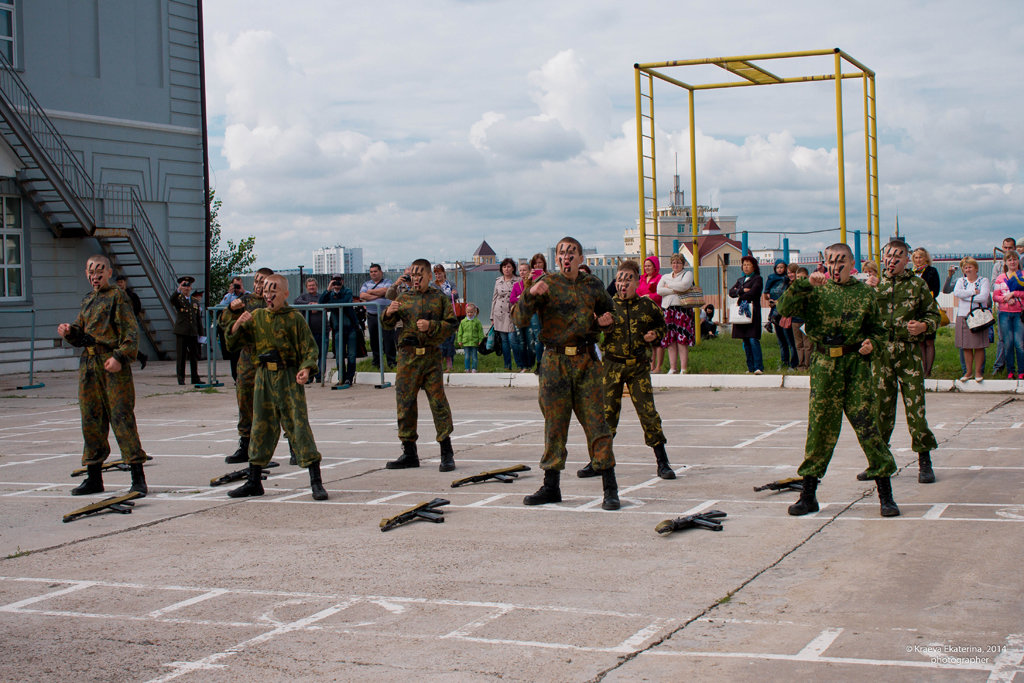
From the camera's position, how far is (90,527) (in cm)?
805

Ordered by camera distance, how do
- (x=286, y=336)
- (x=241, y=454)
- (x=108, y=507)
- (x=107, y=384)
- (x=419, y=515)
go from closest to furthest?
(x=419, y=515) → (x=108, y=507) → (x=286, y=336) → (x=107, y=384) → (x=241, y=454)

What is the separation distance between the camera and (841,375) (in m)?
7.53

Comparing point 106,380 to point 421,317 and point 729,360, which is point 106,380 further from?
point 729,360

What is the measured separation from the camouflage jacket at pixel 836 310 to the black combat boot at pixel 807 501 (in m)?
0.98

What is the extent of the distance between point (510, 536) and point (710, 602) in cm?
199

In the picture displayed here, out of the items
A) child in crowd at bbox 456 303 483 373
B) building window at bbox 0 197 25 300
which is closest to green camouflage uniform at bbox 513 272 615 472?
child in crowd at bbox 456 303 483 373

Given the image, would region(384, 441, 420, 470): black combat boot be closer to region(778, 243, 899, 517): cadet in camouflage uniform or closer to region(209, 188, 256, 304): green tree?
region(778, 243, 899, 517): cadet in camouflage uniform

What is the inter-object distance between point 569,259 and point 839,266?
1981 millimetres

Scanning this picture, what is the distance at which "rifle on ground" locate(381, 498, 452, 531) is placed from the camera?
764cm

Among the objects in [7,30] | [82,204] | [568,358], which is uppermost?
[7,30]

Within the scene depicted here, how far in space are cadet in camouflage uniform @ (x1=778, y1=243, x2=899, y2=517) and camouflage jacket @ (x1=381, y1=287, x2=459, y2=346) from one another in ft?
12.9

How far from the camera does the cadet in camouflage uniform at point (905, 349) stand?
871 cm

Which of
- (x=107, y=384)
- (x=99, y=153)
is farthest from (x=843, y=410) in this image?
(x=99, y=153)

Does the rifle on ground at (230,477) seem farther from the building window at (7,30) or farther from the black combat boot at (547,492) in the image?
the building window at (7,30)
